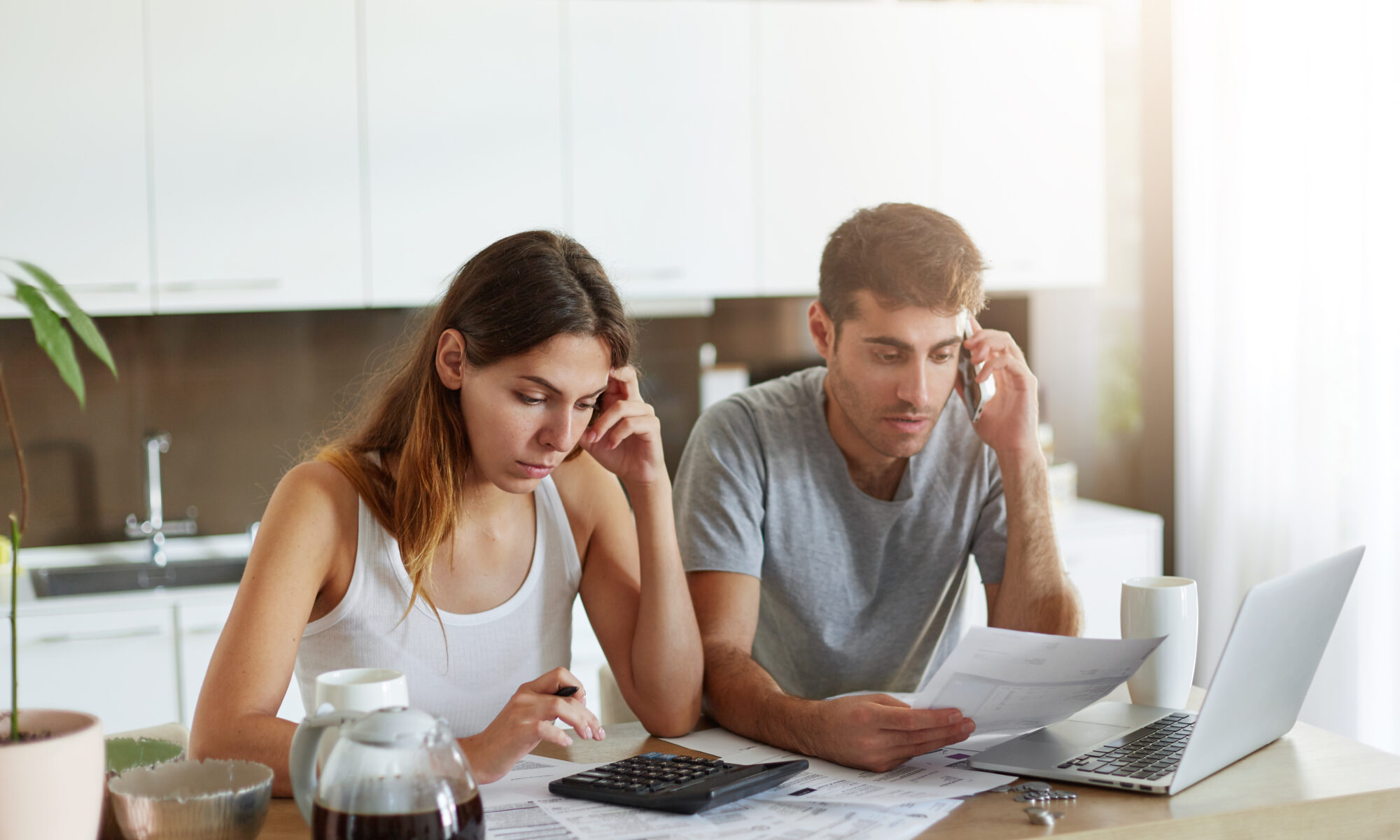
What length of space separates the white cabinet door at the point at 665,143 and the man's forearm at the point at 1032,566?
1.50m

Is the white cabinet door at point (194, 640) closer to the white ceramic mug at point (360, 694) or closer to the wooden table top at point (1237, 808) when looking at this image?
the wooden table top at point (1237, 808)

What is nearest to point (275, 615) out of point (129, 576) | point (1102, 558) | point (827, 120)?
point (129, 576)

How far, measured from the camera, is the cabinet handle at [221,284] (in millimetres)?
2768

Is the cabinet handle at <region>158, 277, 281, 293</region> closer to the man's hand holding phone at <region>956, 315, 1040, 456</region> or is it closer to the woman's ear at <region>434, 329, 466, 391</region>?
the woman's ear at <region>434, 329, 466, 391</region>

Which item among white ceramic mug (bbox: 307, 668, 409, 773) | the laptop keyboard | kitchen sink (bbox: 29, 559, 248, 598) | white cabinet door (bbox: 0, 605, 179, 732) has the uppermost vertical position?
white ceramic mug (bbox: 307, 668, 409, 773)

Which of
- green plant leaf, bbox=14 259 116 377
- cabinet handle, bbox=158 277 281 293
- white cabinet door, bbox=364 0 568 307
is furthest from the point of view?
white cabinet door, bbox=364 0 568 307

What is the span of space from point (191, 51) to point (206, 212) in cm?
36

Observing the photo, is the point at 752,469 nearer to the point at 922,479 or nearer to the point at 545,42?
the point at 922,479

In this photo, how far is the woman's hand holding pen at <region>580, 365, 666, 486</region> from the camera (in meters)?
1.45

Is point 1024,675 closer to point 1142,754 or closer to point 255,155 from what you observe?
point 1142,754

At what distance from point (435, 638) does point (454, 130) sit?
177 centimetres

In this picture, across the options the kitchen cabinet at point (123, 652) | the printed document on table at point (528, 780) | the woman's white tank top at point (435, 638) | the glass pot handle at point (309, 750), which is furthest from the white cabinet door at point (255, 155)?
the glass pot handle at point (309, 750)

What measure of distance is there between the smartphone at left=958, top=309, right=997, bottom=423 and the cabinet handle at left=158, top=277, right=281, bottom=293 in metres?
1.74

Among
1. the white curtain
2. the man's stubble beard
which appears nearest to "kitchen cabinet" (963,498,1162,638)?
the white curtain
